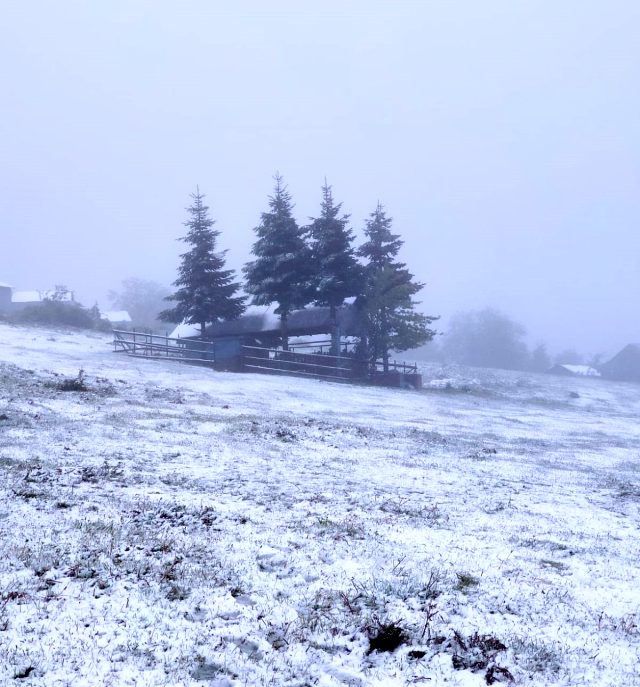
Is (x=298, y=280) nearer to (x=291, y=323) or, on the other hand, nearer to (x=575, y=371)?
(x=291, y=323)

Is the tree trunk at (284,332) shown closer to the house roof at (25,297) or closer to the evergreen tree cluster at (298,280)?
the evergreen tree cluster at (298,280)

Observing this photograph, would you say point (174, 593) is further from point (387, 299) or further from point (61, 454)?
point (387, 299)

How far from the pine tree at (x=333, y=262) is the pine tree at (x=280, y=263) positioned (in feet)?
3.46

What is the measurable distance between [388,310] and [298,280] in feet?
22.4

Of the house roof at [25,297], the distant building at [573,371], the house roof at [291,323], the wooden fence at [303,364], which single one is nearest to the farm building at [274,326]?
the house roof at [291,323]

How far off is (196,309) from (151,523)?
33160 millimetres

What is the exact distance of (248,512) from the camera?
7465 mm

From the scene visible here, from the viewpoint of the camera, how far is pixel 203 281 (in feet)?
129

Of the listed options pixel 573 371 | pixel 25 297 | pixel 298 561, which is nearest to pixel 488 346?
pixel 573 371

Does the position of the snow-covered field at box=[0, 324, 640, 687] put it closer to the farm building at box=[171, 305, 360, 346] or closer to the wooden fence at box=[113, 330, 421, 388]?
the wooden fence at box=[113, 330, 421, 388]

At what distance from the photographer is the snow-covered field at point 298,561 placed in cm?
408

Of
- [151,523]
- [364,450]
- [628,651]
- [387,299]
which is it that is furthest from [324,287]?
[628,651]

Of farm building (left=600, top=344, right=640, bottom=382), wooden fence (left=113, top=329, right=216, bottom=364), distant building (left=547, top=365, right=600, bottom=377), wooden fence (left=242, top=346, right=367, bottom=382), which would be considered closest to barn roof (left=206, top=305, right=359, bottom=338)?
wooden fence (left=242, top=346, right=367, bottom=382)

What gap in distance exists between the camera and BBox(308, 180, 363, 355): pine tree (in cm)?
3903
